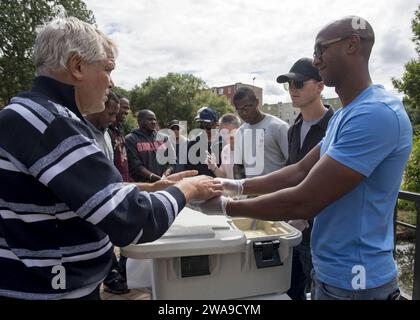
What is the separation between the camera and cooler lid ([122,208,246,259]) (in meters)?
1.36

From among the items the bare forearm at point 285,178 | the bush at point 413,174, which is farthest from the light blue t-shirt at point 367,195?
the bush at point 413,174

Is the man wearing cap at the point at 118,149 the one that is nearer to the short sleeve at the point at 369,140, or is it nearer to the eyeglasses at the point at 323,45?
the eyeglasses at the point at 323,45

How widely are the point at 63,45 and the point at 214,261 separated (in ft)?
3.60

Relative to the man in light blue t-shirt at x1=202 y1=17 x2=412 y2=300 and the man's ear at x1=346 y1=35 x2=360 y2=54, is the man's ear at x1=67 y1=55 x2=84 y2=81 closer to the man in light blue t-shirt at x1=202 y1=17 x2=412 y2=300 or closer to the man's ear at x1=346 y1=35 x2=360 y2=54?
the man in light blue t-shirt at x1=202 y1=17 x2=412 y2=300

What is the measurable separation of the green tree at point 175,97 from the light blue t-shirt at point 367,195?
1381 inches

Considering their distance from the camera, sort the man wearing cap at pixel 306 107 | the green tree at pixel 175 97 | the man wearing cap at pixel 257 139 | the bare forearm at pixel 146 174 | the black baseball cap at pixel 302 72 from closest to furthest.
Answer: the man wearing cap at pixel 306 107, the black baseball cap at pixel 302 72, the man wearing cap at pixel 257 139, the bare forearm at pixel 146 174, the green tree at pixel 175 97

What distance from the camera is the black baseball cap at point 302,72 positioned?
2.69 metres

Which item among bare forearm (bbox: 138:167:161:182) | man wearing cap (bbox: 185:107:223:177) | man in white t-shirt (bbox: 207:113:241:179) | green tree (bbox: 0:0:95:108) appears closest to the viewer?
man in white t-shirt (bbox: 207:113:241:179)

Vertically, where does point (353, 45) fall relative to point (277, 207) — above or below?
above

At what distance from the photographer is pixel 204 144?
4.64m

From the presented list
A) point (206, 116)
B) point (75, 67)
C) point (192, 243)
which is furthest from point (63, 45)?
point (206, 116)

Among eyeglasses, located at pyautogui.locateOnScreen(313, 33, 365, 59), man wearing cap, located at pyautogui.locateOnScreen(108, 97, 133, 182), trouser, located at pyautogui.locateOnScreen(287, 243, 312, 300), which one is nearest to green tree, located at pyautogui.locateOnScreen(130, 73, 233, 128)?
man wearing cap, located at pyautogui.locateOnScreen(108, 97, 133, 182)

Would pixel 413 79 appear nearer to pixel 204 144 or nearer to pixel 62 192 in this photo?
pixel 204 144

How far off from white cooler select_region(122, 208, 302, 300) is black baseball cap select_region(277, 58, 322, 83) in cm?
156
